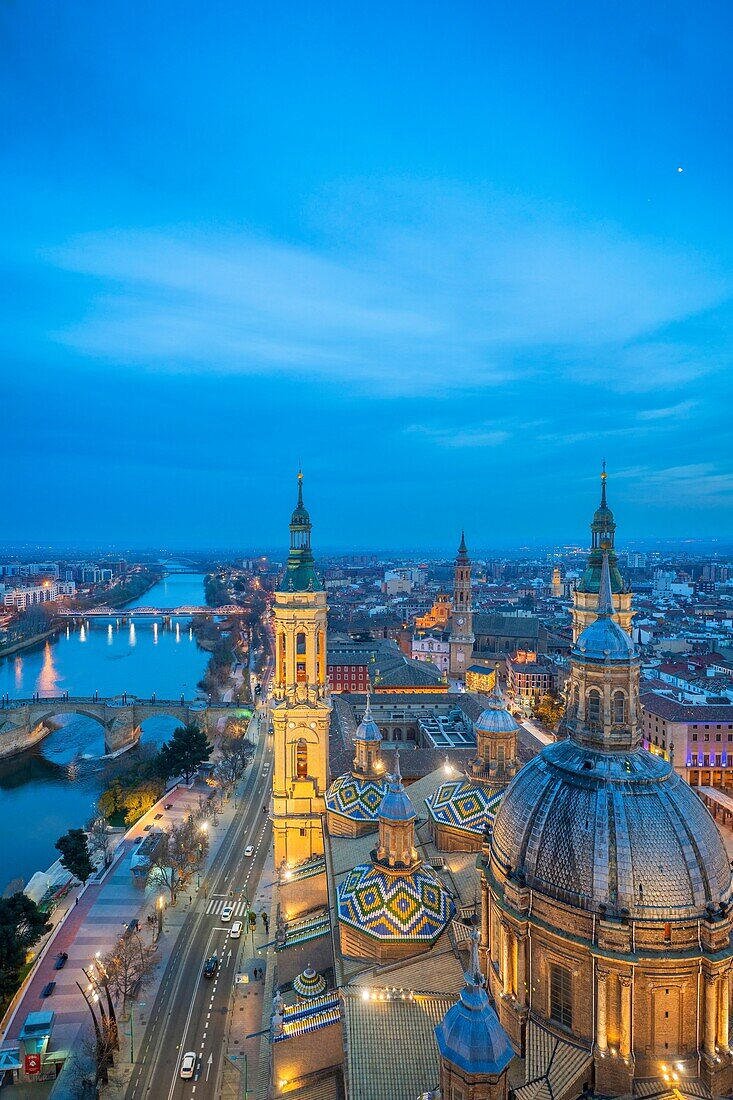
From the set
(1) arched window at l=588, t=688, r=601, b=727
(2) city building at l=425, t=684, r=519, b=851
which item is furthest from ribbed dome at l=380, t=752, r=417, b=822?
(1) arched window at l=588, t=688, r=601, b=727

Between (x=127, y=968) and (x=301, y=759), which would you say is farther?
(x=301, y=759)

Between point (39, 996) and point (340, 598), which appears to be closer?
point (39, 996)

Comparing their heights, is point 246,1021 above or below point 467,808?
below

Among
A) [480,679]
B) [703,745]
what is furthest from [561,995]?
[480,679]

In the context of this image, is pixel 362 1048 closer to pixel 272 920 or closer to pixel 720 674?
pixel 272 920

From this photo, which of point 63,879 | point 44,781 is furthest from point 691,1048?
point 44,781

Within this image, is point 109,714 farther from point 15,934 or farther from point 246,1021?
point 246,1021
